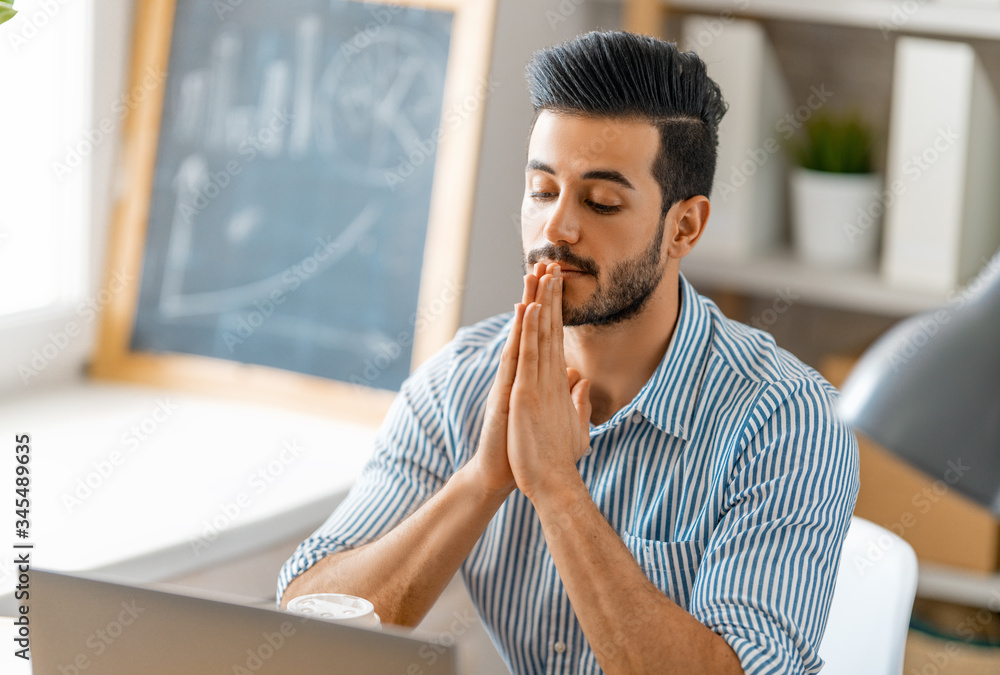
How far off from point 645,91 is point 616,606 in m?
0.55

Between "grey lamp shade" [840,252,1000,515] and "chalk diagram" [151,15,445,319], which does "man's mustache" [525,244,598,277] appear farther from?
"chalk diagram" [151,15,445,319]

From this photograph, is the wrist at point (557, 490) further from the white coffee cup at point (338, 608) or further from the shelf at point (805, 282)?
the shelf at point (805, 282)

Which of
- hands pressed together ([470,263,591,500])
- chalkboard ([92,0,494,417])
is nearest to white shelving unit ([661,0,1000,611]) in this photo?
chalkboard ([92,0,494,417])

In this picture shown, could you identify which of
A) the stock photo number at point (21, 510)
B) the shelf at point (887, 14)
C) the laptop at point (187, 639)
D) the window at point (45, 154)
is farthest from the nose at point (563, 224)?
the window at point (45, 154)

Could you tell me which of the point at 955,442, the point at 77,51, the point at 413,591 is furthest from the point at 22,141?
the point at 955,442

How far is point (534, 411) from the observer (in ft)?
3.40

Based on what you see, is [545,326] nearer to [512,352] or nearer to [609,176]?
[512,352]

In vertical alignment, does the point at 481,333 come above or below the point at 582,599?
above

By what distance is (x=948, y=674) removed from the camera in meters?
1.85

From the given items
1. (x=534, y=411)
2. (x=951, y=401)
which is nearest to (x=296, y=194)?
(x=534, y=411)

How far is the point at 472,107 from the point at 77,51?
2.22 feet

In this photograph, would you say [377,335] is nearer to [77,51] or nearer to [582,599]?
[77,51]

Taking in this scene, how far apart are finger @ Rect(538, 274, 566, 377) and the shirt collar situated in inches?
4.4

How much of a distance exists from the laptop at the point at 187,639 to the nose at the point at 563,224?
0.54 metres
